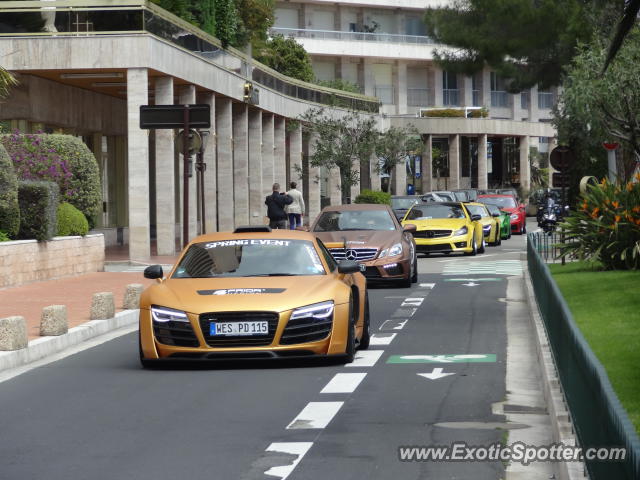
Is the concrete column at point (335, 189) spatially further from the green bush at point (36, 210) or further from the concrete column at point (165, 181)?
the green bush at point (36, 210)

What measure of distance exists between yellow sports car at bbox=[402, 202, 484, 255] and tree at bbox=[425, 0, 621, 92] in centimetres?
615

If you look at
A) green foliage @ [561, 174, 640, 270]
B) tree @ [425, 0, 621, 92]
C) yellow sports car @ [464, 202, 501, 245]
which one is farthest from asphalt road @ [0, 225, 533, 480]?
yellow sports car @ [464, 202, 501, 245]

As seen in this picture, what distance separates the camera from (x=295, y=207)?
42219mm

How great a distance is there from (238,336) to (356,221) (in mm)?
13913

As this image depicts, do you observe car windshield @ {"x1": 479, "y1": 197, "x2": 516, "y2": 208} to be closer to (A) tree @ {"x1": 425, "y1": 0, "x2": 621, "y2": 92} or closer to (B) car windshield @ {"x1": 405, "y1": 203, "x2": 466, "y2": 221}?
(A) tree @ {"x1": 425, "y1": 0, "x2": 621, "y2": 92}

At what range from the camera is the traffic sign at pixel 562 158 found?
33.3 meters

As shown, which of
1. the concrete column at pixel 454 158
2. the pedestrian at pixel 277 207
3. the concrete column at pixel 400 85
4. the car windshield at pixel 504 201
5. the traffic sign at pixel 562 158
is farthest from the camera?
the concrete column at pixel 400 85

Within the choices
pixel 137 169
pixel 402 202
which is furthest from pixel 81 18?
pixel 402 202

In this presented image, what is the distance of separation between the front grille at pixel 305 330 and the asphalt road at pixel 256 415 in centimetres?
32

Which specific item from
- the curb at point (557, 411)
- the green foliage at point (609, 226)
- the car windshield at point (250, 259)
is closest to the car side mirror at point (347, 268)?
the car windshield at point (250, 259)

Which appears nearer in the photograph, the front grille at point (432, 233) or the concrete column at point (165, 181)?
the front grille at point (432, 233)

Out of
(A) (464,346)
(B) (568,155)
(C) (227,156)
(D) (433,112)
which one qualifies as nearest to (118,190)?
(C) (227,156)

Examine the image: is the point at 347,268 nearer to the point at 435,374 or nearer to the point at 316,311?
the point at 316,311

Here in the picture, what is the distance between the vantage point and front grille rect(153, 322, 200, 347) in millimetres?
13047
